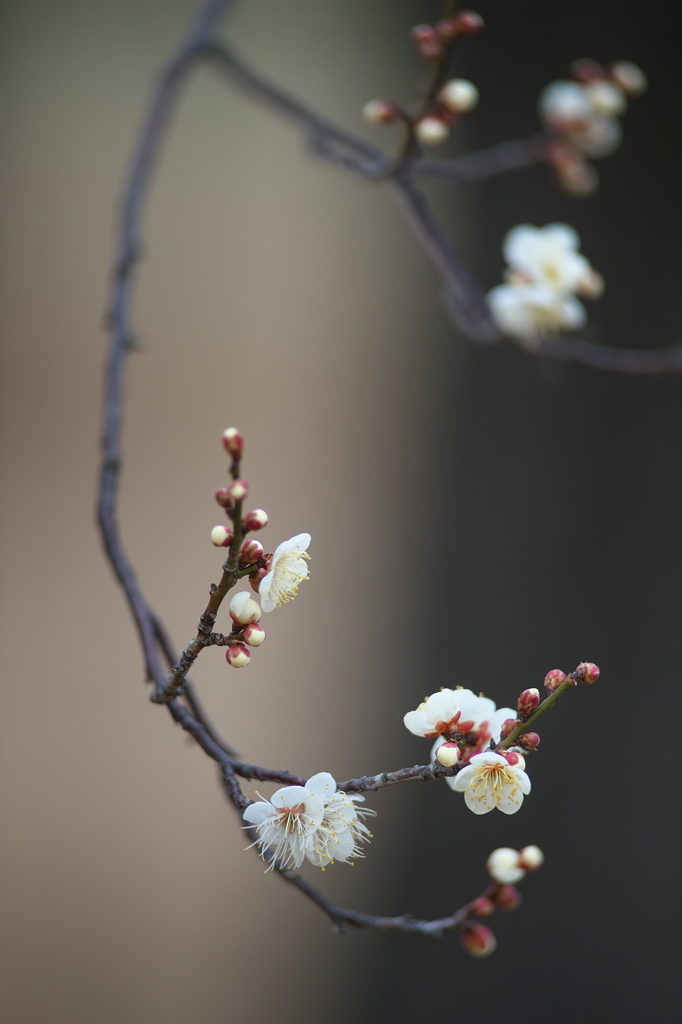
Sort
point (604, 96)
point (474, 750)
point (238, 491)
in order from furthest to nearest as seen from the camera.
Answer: point (604, 96), point (474, 750), point (238, 491)

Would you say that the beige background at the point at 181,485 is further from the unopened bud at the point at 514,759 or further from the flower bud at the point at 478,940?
the unopened bud at the point at 514,759

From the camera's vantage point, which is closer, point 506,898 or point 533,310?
point 506,898

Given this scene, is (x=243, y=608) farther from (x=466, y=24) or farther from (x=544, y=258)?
(x=544, y=258)

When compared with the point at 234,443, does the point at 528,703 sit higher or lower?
lower

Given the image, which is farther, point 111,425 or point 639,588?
point 639,588

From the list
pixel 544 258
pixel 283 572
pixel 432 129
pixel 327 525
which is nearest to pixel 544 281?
pixel 544 258

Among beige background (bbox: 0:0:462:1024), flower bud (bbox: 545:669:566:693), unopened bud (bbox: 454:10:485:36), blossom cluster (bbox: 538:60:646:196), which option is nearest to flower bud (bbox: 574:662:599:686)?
flower bud (bbox: 545:669:566:693)

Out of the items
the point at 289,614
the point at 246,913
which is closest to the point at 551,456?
the point at 289,614

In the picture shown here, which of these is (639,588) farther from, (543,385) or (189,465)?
(189,465)
